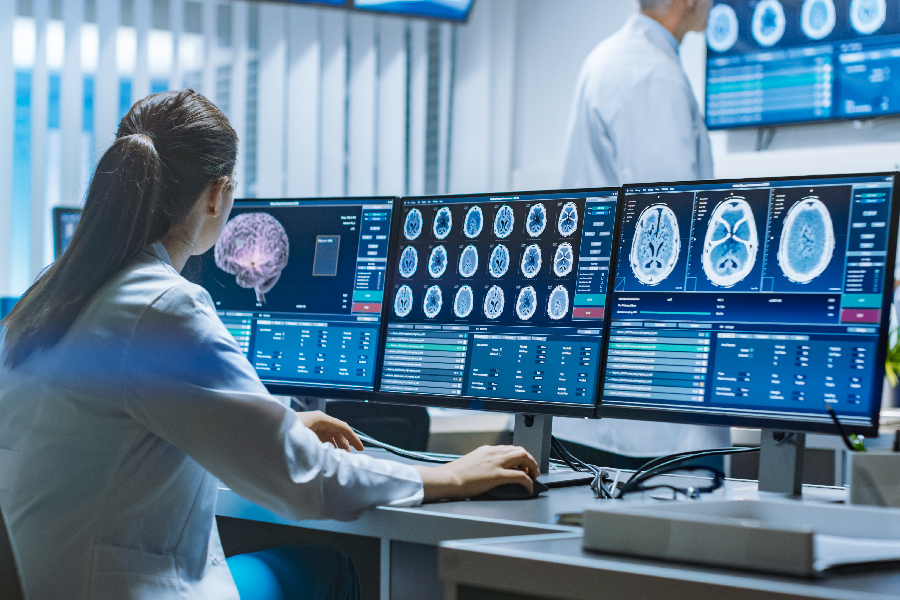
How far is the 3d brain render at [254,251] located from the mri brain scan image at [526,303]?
0.49 meters

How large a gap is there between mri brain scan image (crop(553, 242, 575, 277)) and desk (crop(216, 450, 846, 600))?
34cm

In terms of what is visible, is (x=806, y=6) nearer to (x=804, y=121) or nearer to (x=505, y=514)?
(x=804, y=121)

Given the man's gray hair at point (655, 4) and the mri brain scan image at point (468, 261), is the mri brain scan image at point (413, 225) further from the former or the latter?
the man's gray hair at point (655, 4)

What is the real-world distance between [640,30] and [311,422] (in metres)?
1.67

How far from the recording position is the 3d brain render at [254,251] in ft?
5.88

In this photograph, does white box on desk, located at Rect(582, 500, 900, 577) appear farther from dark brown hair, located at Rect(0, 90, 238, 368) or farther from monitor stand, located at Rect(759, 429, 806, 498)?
dark brown hair, located at Rect(0, 90, 238, 368)

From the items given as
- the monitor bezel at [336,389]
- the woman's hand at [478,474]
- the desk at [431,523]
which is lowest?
the desk at [431,523]

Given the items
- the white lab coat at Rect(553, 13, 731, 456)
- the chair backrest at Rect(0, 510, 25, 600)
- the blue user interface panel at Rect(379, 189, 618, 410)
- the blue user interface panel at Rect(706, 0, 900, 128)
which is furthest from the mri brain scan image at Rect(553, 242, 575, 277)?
the blue user interface panel at Rect(706, 0, 900, 128)

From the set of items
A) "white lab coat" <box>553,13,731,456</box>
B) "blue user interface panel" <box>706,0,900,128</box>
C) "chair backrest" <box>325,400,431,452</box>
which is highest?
"blue user interface panel" <box>706,0,900,128</box>

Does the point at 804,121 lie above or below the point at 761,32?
below

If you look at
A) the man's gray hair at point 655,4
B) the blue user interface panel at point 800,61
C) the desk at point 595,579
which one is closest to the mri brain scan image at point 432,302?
the desk at point 595,579

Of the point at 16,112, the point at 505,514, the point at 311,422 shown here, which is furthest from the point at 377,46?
the point at 505,514

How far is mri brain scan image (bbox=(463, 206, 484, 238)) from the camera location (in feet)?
5.27

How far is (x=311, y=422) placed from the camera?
1.49m
